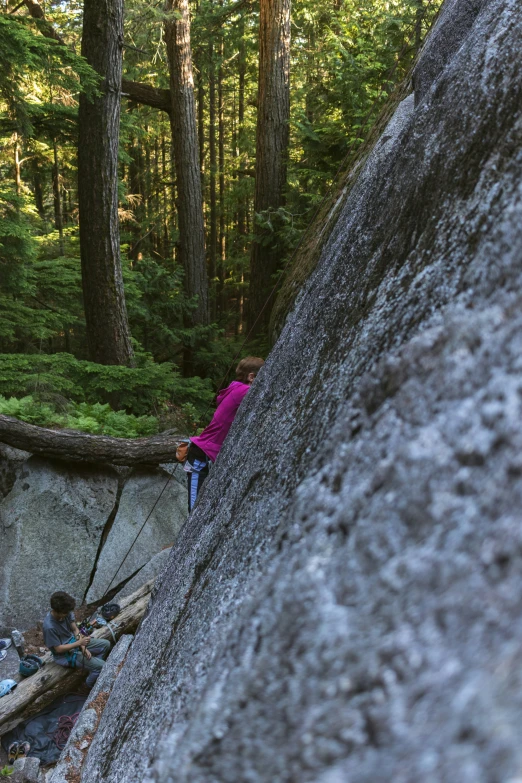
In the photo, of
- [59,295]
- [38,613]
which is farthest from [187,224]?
[38,613]

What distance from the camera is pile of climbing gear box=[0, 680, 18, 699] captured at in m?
5.33

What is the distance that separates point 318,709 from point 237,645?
340 mm

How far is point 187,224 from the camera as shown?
1322 centimetres

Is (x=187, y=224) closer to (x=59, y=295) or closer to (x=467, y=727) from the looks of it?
(x=59, y=295)

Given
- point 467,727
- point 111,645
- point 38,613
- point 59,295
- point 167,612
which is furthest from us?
point 59,295

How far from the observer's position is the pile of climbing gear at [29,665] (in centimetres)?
555

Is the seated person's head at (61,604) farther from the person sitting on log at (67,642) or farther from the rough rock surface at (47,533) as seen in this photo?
the rough rock surface at (47,533)

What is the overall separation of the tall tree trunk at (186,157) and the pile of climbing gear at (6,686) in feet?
27.3

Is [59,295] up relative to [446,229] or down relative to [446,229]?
up

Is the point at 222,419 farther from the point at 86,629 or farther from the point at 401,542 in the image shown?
the point at 401,542

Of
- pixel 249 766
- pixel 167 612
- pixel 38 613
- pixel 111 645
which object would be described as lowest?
pixel 111 645

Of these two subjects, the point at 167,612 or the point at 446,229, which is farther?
the point at 167,612

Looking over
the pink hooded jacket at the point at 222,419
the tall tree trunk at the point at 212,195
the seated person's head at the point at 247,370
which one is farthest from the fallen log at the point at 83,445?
the tall tree trunk at the point at 212,195

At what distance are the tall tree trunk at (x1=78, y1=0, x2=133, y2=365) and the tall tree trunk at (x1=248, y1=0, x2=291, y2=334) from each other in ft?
10.1
